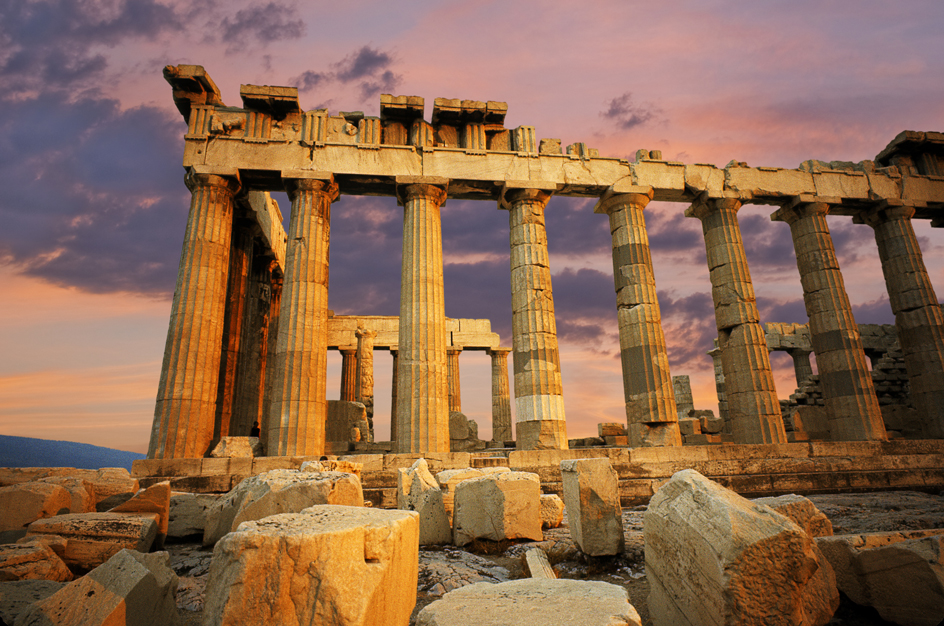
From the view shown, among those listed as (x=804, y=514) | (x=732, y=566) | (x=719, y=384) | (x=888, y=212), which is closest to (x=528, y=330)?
(x=804, y=514)

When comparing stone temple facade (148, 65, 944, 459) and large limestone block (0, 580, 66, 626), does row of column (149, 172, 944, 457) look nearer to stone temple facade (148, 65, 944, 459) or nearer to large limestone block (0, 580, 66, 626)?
stone temple facade (148, 65, 944, 459)

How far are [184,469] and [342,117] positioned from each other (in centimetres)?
1016

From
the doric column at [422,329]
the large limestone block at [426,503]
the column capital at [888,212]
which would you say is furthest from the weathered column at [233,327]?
the column capital at [888,212]

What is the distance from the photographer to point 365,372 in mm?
21844

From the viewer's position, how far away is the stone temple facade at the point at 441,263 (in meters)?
12.0

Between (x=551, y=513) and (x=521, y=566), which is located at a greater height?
(x=551, y=513)

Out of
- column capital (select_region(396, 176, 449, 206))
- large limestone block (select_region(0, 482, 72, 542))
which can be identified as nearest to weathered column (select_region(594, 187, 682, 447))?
column capital (select_region(396, 176, 449, 206))

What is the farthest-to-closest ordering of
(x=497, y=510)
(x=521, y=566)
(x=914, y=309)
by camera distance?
1. (x=914, y=309)
2. (x=497, y=510)
3. (x=521, y=566)

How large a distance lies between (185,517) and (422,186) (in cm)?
991

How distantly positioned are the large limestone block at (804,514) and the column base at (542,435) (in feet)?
26.9

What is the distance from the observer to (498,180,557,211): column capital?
45.4 feet

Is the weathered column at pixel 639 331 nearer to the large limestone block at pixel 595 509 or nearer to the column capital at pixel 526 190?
the column capital at pixel 526 190

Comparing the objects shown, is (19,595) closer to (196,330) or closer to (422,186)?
(196,330)

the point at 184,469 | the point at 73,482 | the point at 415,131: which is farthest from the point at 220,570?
the point at 415,131
